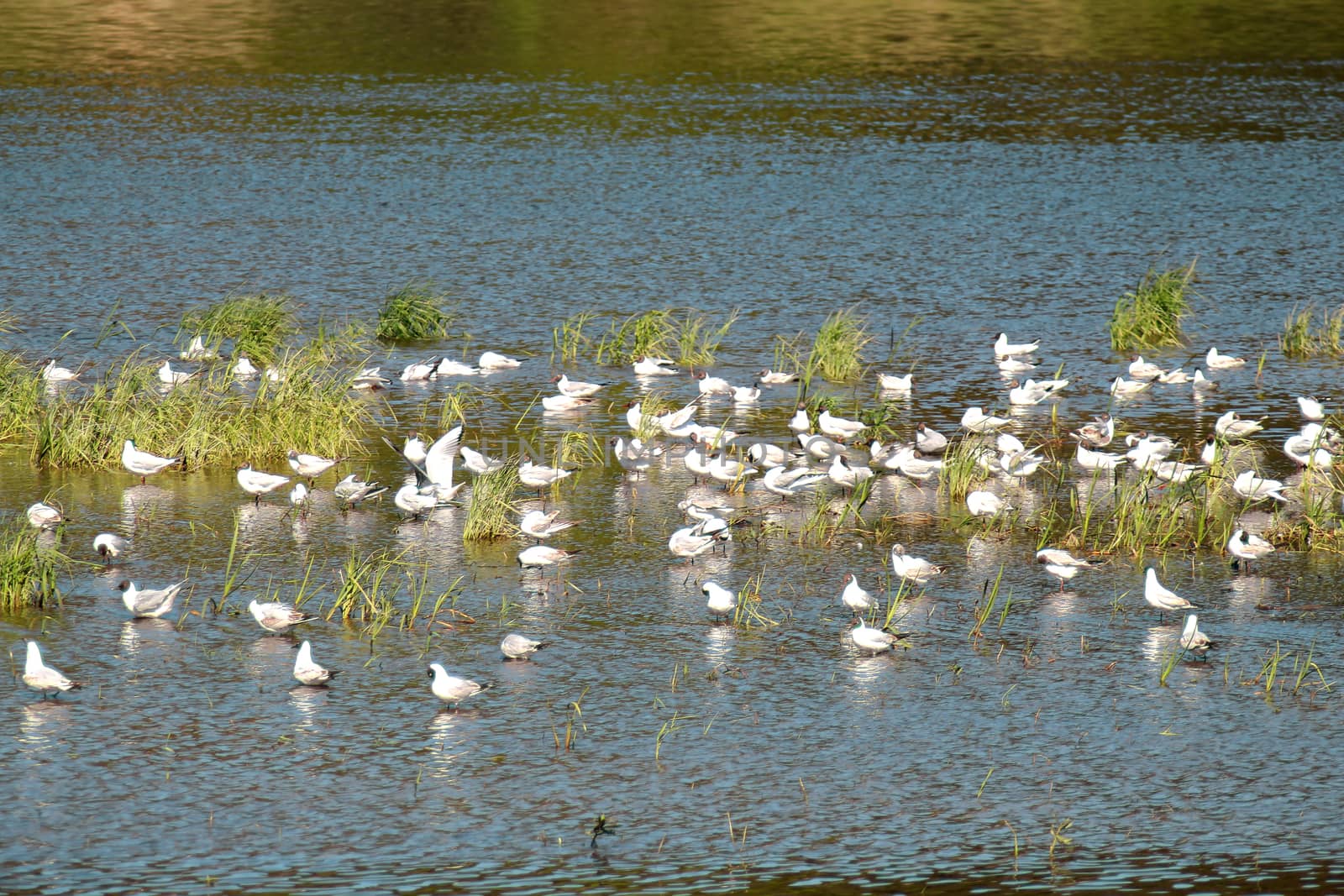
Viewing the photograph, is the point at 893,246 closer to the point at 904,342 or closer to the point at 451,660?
the point at 904,342

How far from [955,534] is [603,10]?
40.9 meters

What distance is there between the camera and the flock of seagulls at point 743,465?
11938mm

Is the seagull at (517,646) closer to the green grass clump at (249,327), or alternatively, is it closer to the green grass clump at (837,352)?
the green grass clump at (837,352)

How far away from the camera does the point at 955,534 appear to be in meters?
14.1

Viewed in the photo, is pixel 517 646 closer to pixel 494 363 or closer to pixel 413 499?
pixel 413 499

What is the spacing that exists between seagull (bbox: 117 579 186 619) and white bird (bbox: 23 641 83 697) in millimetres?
1307

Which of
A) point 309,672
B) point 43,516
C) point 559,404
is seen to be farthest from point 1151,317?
point 309,672

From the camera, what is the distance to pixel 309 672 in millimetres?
10750

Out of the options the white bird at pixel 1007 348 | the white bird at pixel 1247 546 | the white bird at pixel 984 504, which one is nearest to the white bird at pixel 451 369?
the white bird at pixel 1007 348

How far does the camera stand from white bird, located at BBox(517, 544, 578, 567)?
13055 mm

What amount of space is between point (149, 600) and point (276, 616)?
3.03 feet

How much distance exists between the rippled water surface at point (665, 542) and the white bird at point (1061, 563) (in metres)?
0.18

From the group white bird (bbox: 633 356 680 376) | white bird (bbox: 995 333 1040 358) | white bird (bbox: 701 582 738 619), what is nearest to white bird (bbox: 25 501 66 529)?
white bird (bbox: 701 582 738 619)

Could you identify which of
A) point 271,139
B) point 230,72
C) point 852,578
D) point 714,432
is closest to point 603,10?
point 230,72
